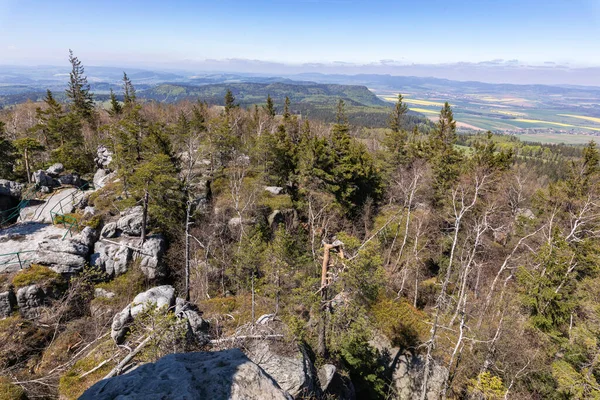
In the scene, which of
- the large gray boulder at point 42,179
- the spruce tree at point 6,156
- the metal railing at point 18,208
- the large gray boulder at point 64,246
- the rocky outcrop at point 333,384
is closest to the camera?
the rocky outcrop at point 333,384

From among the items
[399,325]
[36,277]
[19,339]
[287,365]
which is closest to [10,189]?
[36,277]

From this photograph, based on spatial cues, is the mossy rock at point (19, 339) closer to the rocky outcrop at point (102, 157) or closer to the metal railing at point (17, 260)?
the metal railing at point (17, 260)

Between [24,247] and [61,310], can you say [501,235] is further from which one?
[24,247]

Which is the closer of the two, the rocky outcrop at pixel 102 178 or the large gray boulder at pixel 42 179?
the large gray boulder at pixel 42 179

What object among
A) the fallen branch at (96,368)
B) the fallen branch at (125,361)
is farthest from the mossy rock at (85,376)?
the fallen branch at (125,361)

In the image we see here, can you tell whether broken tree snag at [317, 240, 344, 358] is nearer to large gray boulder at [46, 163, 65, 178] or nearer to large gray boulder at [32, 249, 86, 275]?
large gray boulder at [32, 249, 86, 275]

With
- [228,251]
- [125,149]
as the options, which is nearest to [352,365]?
[228,251]
